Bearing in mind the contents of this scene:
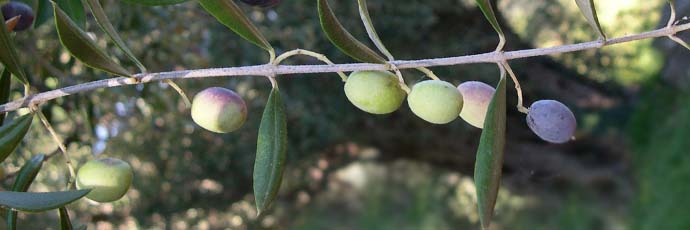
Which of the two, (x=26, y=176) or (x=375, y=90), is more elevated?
(x=375, y=90)

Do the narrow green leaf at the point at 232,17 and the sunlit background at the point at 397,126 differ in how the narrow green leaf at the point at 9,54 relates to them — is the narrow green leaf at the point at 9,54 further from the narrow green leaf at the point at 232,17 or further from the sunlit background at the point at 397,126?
the sunlit background at the point at 397,126

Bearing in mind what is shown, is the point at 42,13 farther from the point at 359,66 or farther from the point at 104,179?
the point at 359,66

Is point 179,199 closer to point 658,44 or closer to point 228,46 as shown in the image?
point 228,46

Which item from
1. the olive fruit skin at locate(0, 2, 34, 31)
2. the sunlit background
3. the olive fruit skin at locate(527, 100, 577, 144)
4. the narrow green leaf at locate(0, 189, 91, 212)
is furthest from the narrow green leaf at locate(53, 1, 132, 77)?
the sunlit background

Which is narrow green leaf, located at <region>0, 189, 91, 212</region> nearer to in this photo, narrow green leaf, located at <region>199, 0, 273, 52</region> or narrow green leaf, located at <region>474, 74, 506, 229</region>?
narrow green leaf, located at <region>199, 0, 273, 52</region>

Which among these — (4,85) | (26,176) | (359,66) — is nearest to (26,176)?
(26,176)

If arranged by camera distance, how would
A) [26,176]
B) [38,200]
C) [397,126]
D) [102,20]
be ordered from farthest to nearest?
[397,126]
[26,176]
[102,20]
[38,200]
